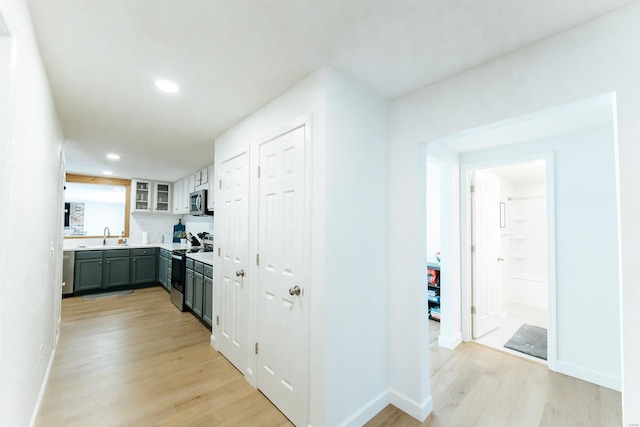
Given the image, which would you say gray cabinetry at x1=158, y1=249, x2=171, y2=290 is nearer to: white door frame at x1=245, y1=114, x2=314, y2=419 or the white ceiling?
the white ceiling

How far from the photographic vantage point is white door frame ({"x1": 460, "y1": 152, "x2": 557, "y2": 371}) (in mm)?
2631

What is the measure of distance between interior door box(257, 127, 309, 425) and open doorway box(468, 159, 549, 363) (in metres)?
2.46

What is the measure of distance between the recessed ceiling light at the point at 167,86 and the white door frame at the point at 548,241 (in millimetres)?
3165

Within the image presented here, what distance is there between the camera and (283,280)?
199 cm

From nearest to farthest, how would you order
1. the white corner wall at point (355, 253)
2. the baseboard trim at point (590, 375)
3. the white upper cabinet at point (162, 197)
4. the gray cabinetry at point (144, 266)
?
the white corner wall at point (355, 253), the baseboard trim at point (590, 375), the gray cabinetry at point (144, 266), the white upper cabinet at point (162, 197)

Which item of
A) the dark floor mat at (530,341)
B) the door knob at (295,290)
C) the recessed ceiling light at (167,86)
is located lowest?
the dark floor mat at (530,341)

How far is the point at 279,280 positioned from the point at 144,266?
5.09 metres

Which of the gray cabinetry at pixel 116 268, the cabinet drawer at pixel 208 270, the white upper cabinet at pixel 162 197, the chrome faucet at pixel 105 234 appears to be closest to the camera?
the cabinet drawer at pixel 208 270

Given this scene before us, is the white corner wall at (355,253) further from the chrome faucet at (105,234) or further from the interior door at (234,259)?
the chrome faucet at (105,234)

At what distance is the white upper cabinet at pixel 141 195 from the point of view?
19.7 ft

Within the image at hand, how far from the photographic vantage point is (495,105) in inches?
65.1

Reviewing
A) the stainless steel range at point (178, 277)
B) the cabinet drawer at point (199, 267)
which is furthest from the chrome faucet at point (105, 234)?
the cabinet drawer at point (199, 267)

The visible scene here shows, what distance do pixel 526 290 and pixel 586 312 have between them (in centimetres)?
274

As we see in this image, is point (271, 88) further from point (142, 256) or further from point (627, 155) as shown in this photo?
point (142, 256)
